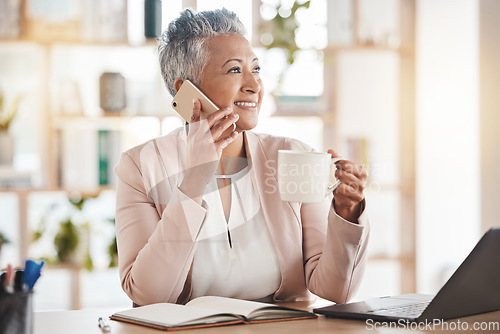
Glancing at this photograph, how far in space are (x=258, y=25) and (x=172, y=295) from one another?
85.2 inches

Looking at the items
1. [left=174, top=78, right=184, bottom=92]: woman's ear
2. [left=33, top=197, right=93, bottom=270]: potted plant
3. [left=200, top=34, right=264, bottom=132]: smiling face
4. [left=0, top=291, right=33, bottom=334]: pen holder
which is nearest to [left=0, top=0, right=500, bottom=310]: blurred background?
[left=33, top=197, right=93, bottom=270]: potted plant

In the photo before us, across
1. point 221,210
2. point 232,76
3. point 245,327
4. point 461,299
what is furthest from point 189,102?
point 461,299

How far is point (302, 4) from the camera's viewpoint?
11.2 ft

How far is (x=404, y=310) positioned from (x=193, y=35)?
94 cm

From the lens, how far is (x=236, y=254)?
1.65 metres

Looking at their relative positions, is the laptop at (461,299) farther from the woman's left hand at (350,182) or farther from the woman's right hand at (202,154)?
the woman's right hand at (202,154)

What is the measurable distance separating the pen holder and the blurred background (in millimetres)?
2402

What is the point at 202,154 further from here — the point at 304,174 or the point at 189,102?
the point at 304,174

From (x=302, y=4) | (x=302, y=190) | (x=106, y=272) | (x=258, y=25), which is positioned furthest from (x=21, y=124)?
(x=302, y=190)

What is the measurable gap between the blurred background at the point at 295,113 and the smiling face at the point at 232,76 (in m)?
1.69

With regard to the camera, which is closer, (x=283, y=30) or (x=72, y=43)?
(x=72, y=43)

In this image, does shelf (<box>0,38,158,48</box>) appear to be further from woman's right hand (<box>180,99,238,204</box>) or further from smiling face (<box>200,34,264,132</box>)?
woman's right hand (<box>180,99,238,204</box>)

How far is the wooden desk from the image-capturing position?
107 centimetres

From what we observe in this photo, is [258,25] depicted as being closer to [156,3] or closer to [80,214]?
[156,3]
